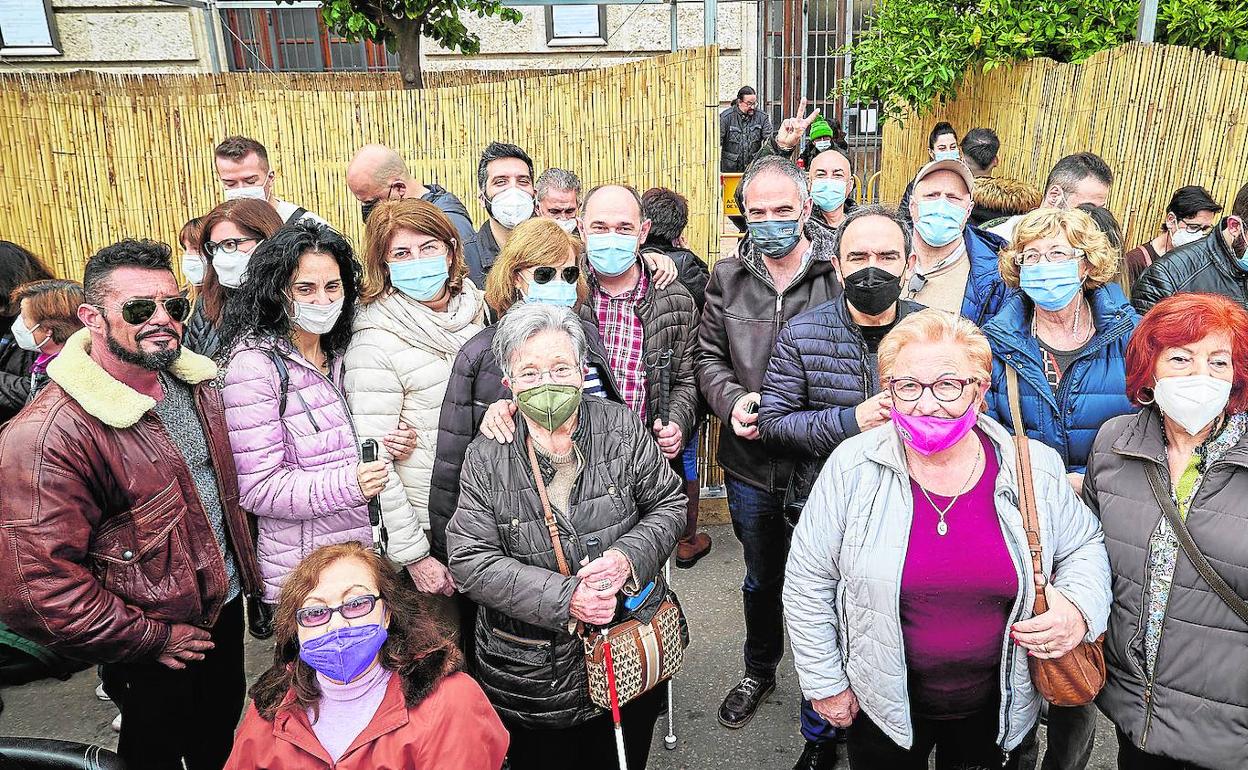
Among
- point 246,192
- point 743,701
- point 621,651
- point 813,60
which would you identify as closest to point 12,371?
point 246,192

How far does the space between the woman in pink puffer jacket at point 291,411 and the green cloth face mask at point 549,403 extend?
2.16 ft

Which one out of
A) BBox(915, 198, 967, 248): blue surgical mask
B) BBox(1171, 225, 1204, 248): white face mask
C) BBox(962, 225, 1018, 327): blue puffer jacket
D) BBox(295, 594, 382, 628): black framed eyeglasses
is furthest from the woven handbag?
BBox(1171, 225, 1204, 248): white face mask

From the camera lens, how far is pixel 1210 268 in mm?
3887

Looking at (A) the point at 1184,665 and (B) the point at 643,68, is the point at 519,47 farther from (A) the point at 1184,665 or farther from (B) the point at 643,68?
(A) the point at 1184,665

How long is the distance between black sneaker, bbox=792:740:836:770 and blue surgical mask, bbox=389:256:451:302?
2471 millimetres

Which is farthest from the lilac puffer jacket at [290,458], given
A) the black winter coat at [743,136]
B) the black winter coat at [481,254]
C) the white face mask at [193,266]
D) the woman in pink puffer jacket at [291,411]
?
the black winter coat at [743,136]

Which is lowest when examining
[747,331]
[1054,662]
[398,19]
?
[1054,662]

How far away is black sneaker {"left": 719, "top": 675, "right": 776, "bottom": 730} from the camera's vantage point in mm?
3791

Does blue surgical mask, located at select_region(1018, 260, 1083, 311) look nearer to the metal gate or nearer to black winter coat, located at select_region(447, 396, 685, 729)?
black winter coat, located at select_region(447, 396, 685, 729)

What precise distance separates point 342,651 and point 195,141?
661cm

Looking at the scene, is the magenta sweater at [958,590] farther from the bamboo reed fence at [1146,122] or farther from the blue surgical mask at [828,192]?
the bamboo reed fence at [1146,122]

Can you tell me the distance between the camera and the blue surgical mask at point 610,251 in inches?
149

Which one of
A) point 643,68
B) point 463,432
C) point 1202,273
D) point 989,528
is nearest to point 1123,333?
point 989,528

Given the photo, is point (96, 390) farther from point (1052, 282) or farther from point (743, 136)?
point (743, 136)
